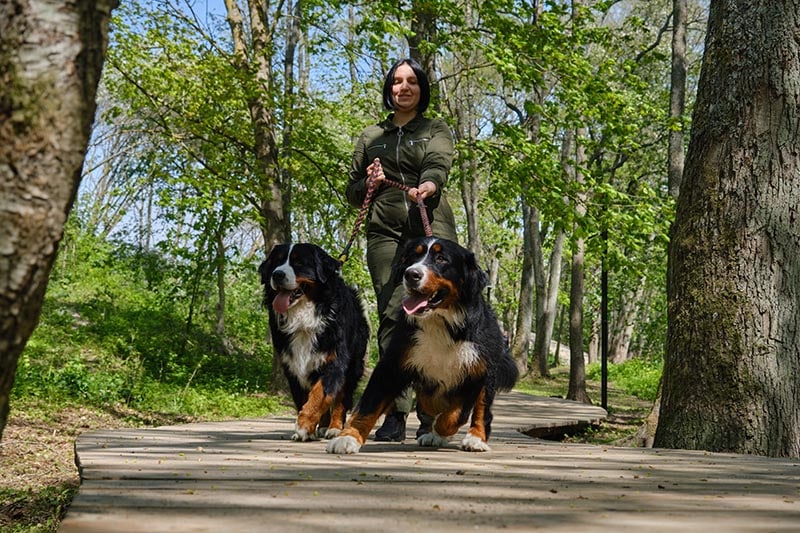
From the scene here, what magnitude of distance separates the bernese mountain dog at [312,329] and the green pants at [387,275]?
11.3 inches

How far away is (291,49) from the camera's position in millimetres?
18312

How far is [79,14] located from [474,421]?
11.2 ft

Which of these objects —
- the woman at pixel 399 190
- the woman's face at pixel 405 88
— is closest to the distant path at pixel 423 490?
the woman at pixel 399 190

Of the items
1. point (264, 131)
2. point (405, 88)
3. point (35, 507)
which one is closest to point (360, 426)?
point (35, 507)

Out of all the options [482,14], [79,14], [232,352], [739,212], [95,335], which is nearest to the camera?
[79,14]

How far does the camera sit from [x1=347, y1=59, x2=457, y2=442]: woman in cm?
529

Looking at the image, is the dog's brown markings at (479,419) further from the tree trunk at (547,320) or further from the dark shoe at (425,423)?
the tree trunk at (547,320)

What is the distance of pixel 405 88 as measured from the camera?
539 centimetres

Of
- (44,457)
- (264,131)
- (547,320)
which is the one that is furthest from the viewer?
(547,320)

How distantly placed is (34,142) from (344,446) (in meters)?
2.74

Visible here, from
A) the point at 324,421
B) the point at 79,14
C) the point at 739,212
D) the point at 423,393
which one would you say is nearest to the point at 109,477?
the point at 79,14

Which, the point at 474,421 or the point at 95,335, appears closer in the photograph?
the point at 474,421

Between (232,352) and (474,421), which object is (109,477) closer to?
(474,421)

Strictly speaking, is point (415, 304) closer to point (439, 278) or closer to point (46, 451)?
point (439, 278)
